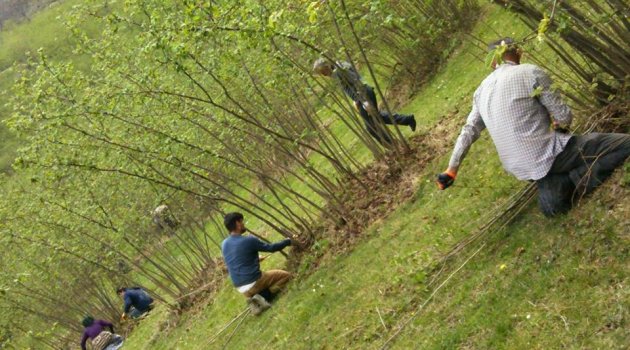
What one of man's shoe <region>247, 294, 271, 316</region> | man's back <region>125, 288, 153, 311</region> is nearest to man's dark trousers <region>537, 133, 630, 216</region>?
man's shoe <region>247, 294, 271, 316</region>

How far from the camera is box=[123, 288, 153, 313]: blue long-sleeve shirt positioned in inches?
649

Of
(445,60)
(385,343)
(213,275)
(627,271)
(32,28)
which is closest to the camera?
(627,271)

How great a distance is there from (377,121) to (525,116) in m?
4.15

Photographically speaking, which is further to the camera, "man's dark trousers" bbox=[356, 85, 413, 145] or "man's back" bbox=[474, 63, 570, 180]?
"man's dark trousers" bbox=[356, 85, 413, 145]

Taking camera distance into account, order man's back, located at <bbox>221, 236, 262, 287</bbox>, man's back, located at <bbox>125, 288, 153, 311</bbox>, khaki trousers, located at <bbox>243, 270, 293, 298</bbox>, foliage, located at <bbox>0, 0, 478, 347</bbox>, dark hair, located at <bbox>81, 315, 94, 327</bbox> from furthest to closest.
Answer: man's back, located at <bbox>125, 288, 153, 311</bbox> < dark hair, located at <bbox>81, 315, 94, 327</bbox> < khaki trousers, located at <bbox>243, 270, 293, 298</bbox> < man's back, located at <bbox>221, 236, 262, 287</bbox> < foliage, located at <bbox>0, 0, 478, 347</bbox>

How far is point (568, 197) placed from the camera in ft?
19.5

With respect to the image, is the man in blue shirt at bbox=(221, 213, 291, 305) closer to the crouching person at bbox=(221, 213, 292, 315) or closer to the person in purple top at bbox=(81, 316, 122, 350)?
the crouching person at bbox=(221, 213, 292, 315)

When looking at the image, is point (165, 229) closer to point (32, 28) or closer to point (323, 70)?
point (323, 70)

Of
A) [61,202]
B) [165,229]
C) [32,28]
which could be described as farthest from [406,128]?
[32,28]

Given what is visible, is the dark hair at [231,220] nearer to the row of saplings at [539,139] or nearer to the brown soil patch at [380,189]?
the brown soil patch at [380,189]

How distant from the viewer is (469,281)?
6.29 m

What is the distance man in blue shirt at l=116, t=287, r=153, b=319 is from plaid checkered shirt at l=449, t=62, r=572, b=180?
12.4 m

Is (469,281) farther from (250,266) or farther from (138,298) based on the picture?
(138,298)

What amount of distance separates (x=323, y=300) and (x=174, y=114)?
4.20m
